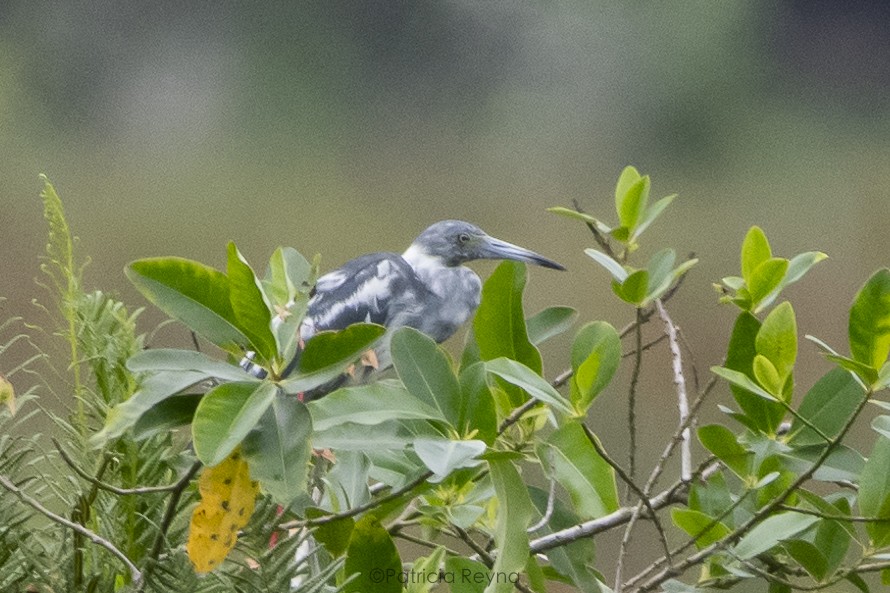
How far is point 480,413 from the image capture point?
32 centimetres

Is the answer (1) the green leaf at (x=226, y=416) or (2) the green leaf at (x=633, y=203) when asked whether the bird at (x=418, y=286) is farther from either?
(1) the green leaf at (x=226, y=416)

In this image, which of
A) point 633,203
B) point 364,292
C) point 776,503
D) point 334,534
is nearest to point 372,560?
point 334,534

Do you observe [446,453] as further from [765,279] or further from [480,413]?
[765,279]

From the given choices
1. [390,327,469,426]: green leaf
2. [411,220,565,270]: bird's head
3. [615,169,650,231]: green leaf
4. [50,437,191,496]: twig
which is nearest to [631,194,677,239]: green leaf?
[615,169,650,231]: green leaf

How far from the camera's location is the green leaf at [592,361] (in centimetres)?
36

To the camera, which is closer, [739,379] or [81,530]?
[81,530]

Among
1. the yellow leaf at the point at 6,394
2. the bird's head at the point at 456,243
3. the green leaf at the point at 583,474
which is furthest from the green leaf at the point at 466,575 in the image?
the bird's head at the point at 456,243

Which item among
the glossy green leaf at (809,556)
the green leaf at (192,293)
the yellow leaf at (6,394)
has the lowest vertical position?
the glossy green leaf at (809,556)

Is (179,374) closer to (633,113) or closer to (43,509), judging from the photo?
(43,509)

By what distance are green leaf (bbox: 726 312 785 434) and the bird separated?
45 cm

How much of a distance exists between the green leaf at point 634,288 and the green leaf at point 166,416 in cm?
19

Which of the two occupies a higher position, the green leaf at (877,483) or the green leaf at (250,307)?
the green leaf at (250,307)

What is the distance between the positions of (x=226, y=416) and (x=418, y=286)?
679mm

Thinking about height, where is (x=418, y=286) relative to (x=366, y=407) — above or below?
below
